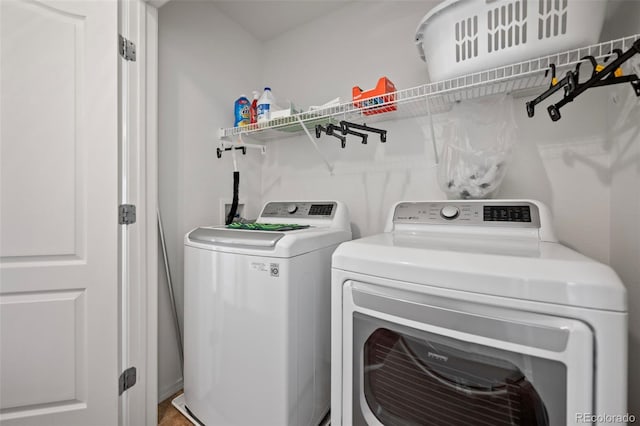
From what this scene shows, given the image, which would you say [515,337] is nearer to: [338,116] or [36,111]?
[338,116]

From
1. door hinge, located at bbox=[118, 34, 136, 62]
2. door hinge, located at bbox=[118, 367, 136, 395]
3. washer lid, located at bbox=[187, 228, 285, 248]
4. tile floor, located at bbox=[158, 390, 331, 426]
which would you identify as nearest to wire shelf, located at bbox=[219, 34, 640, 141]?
door hinge, located at bbox=[118, 34, 136, 62]

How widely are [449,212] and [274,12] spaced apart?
1934mm

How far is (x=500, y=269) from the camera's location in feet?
2.30

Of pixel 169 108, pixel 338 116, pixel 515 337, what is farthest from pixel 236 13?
pixel 515 337

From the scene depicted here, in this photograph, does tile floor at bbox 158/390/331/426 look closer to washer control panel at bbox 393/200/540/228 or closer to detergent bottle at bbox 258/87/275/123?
washer control panel at bbox 393/200/540/228

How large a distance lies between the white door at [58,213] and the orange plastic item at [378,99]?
1233 millimetres

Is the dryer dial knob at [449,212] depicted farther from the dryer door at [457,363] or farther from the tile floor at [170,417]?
the tile floor at [170,417]

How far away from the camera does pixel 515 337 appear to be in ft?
2.24

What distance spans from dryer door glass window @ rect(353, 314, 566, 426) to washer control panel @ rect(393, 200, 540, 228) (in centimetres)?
59

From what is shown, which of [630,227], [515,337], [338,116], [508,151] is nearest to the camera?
[515,337]

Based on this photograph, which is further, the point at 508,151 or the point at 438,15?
the point at 508,151

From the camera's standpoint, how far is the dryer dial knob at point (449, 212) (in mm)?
1224

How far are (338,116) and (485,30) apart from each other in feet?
2.54

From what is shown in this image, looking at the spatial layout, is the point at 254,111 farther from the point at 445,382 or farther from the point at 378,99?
the point at 445,382
